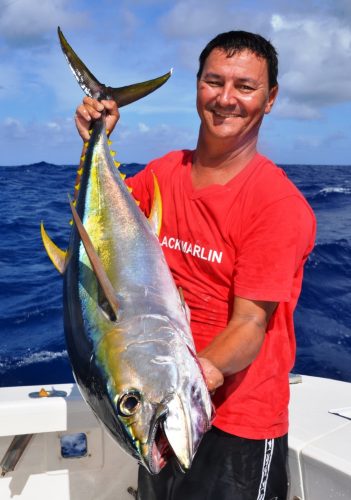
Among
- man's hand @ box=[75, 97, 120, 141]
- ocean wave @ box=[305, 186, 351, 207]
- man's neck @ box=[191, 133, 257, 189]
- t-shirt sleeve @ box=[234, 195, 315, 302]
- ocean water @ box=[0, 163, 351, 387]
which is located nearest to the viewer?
t-shirt sleeve @ box=[234, 195, 315, 302]

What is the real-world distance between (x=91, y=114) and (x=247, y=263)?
0.86m

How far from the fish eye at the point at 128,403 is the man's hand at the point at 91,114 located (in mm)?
1130

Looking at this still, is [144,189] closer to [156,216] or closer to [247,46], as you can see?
[156,216]

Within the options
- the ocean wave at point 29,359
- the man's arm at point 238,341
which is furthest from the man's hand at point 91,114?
the ocean wave at point 29,359

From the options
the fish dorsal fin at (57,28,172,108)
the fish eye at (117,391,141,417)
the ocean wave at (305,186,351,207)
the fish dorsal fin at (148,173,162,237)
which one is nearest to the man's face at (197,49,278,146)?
the fish dorsal fin at (148,173,162,237)

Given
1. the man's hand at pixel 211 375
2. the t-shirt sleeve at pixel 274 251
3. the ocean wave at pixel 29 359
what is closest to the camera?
the man's hand at pixel 211 375

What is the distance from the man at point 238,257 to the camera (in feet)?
5.44

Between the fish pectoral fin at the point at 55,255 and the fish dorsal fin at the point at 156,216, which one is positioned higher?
the fish dorsal fin at the point at 156,216

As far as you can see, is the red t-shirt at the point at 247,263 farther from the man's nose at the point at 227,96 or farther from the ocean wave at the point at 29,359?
the ocean wave at the point at 29,359

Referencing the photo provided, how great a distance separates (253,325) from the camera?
159cm

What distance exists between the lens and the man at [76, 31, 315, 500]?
5.44ft

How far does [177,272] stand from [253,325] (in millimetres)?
381

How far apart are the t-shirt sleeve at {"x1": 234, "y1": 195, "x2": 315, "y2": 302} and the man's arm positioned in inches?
1.8

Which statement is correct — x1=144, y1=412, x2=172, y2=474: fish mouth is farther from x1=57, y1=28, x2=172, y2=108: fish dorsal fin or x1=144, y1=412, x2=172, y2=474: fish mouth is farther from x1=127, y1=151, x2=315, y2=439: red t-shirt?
x1=57, y1=28, x2=172, y2=108: fish dorsal fin
